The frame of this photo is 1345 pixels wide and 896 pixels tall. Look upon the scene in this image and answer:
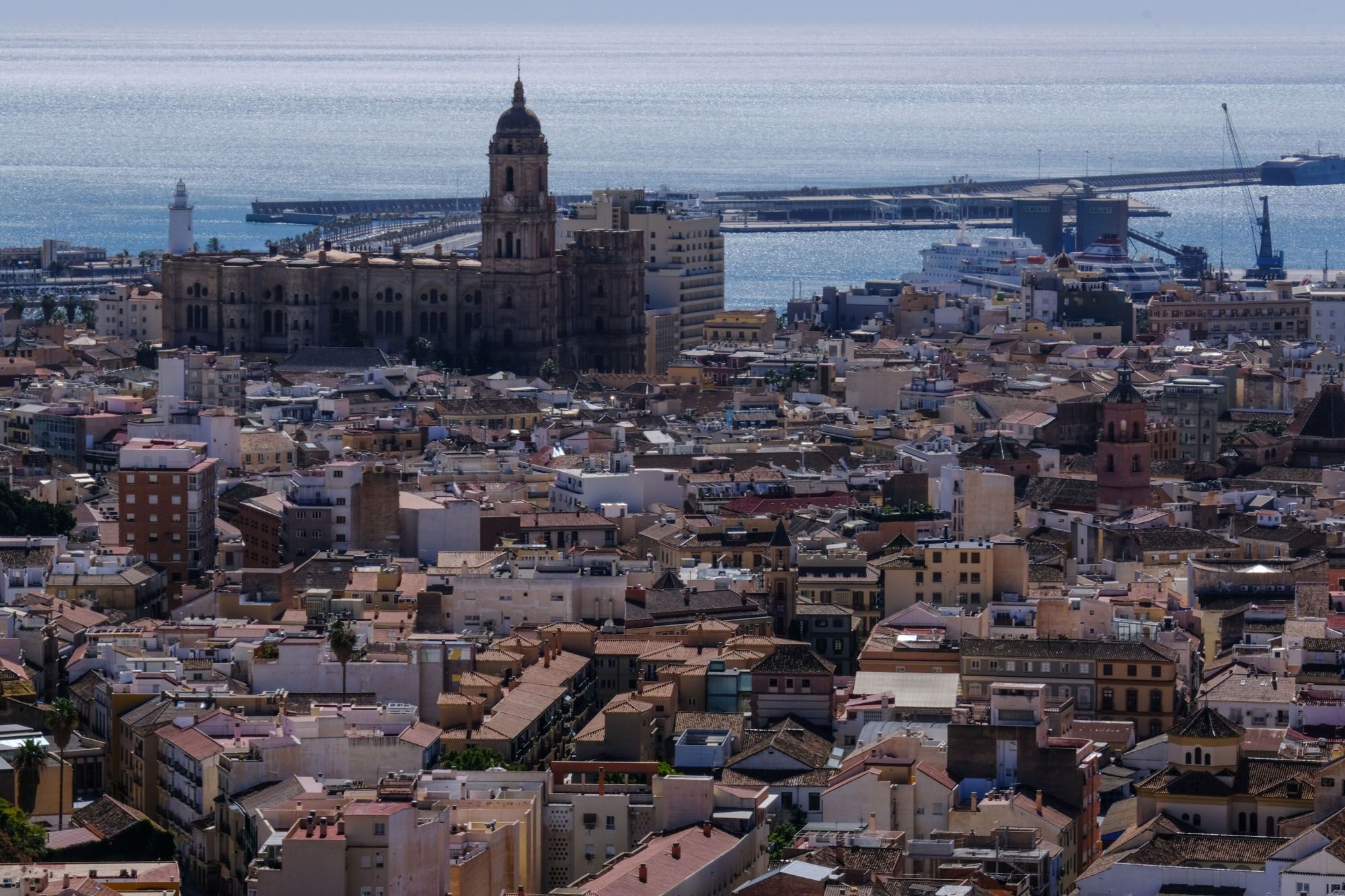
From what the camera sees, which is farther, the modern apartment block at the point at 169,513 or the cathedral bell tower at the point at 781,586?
the modern apartment block at the point at 169,513

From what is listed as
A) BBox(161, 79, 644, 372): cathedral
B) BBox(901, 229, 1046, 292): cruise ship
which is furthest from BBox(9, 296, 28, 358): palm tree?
BBox(901, 229, 1046, 292): cruise ship

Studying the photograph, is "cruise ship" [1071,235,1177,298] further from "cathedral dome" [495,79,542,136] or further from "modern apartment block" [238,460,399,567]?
"modern apartment block" [238,460,399,567]

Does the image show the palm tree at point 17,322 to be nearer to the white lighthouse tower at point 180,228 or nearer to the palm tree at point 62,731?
the white lighthouse tower at point 180,228

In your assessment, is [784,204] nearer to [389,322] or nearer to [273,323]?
[273,323]

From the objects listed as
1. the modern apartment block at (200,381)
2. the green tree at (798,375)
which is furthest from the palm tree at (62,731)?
the green tree at (798,375)

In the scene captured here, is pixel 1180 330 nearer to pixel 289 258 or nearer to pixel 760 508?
pixel 289 258

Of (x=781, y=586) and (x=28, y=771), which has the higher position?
(x=781, y=586)

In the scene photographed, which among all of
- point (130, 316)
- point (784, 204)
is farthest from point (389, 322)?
point (784, 204)

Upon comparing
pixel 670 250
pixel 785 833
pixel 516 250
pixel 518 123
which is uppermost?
pixel 518 123
